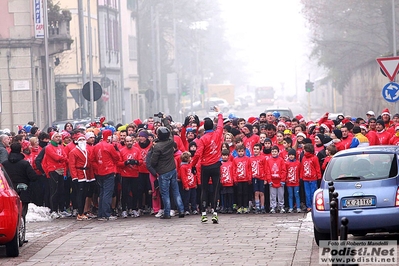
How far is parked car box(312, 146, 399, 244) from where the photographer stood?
43.7 feet

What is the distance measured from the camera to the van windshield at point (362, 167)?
44.9 ft

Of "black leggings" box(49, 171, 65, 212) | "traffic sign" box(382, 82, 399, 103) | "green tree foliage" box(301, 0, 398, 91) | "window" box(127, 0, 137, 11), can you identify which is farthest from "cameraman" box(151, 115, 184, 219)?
"window" box(127, 0, 137, 11)

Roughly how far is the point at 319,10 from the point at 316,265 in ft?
163

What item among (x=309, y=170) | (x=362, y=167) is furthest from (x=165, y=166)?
(x=362, y=167)

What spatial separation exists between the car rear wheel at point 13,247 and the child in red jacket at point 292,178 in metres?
6.71

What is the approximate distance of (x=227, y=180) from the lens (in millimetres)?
19688

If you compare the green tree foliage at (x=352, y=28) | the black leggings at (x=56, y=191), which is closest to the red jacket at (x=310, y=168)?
the black leggings at (x=56, y=191)

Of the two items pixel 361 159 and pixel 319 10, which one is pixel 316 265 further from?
pixel 319 10

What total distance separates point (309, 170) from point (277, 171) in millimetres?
649

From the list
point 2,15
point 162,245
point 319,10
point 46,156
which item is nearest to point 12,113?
point 2,15

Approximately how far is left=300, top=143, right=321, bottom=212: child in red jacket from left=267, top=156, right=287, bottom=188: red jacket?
374 millimetres

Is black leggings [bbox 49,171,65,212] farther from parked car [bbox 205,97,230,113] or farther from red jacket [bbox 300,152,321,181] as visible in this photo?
parked car [bbox 205,97,230,113]

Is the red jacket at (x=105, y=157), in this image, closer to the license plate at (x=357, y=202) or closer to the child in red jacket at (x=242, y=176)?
the child in red jacket at (x=242, y=176)

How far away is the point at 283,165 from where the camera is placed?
19.5 meters
